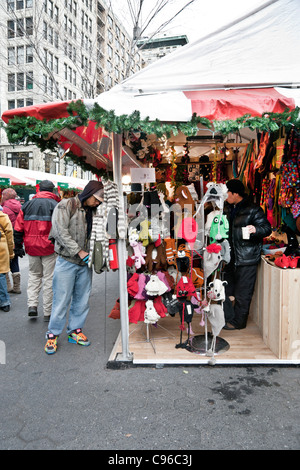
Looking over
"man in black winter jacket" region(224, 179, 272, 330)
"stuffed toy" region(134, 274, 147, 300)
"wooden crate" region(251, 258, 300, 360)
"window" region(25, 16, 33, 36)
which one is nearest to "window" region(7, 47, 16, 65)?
"window" region(25, 16, 33, 36)

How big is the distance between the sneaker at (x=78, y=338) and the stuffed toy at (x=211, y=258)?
5.76ft

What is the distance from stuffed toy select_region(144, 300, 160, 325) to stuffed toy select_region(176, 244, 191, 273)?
2.04ft

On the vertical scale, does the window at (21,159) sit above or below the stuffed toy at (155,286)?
above

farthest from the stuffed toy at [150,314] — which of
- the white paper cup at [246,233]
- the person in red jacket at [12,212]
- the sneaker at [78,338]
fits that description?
the person in red jacket at [12,212]

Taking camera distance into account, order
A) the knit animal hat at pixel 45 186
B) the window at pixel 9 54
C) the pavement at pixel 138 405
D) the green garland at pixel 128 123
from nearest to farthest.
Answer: the pavement at pixel 138 405 → the green garland at pixel 128 123 → the knit animal hat at pixel 45 186 → the window at pixel 9 54

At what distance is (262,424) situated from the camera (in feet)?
7.86

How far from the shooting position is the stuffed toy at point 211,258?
3.51 meters

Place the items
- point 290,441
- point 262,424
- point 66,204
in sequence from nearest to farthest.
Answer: point 290,441 < point 262,424 < point 66,204

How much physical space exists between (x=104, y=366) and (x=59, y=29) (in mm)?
13957

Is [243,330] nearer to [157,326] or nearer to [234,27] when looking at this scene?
[157,326]

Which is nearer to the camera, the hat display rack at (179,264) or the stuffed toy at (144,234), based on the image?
the hat display rack at (179,264)

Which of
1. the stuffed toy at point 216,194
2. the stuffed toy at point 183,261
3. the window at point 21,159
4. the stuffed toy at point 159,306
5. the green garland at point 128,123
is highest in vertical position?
the window at point 21,159

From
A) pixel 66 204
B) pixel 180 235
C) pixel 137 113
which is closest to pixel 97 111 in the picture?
pixel 137 113

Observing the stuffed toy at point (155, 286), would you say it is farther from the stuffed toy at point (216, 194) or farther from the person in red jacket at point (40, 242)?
the person in red jacket at point (40, 242)
